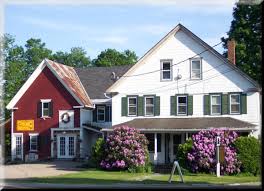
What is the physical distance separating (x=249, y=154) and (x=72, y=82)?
1718cm

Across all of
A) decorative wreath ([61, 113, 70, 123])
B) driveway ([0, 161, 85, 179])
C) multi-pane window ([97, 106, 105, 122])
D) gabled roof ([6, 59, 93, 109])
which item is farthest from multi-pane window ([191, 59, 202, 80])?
decorative wreath ([61, 113, 70, 123])

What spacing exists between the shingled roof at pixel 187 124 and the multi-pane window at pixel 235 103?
62cm

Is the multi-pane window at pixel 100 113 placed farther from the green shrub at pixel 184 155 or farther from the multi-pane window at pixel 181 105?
the green shrub at pixel 184 155

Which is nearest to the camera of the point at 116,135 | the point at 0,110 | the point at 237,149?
the point at 237,149

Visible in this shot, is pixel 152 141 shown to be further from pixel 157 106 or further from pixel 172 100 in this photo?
pixel 172 100

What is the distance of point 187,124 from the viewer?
109ft

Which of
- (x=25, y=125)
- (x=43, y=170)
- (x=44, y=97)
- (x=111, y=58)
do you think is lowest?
(x=43, y=170)

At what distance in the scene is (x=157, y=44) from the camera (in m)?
35.2

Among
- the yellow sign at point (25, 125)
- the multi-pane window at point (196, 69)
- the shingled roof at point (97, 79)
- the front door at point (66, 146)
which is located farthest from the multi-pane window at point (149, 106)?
the yellow sign at point (25, 125)

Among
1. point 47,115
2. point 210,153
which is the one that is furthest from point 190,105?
point 47,115

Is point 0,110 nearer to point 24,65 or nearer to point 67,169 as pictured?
point 24,65

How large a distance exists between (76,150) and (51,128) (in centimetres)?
264

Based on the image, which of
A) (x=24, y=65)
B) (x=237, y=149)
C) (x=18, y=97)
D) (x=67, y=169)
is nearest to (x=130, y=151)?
(x=67, y=169)

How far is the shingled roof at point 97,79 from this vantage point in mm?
42403
